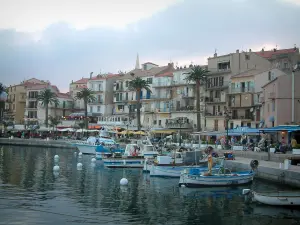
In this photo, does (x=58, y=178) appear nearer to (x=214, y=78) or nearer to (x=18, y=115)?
(x=214, y=78)

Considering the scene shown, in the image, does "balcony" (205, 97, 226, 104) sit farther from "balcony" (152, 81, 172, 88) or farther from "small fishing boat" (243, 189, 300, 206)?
"small fishing boat" (243, 189, 300, 206)

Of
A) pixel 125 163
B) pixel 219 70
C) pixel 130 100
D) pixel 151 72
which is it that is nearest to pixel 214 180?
pixel 125 163

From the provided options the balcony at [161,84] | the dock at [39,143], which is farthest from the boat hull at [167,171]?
the balcony at [161,84]

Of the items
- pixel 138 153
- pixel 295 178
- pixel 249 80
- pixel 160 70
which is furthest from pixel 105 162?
pixel 160 70

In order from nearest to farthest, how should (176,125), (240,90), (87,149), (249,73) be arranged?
1. (87,149)
2. (249,73)
3. (240,90)
4. (176,125)

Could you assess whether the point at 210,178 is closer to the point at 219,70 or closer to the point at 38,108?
the point at 219,70

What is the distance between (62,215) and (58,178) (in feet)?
42.8

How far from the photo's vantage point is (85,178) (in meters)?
31.3

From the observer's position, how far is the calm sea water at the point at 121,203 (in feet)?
57.7

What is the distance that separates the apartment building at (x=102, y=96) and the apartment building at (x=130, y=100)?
1442 mm

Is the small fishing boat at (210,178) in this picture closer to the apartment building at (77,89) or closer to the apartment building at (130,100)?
the apartment building at (130,100)

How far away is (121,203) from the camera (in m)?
21.2

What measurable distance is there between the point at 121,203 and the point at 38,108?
8067cm

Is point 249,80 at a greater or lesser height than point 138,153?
greater
